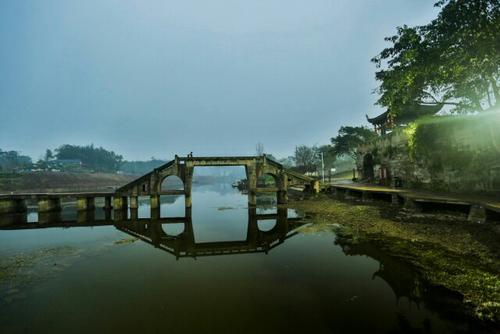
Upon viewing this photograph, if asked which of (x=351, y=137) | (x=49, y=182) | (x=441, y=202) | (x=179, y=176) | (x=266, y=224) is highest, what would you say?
(x=351, y=137)

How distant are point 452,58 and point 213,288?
21.0 m

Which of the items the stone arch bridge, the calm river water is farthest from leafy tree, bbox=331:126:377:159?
the calm river water

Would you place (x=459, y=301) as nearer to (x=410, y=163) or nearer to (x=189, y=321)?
(x=189, y=321)

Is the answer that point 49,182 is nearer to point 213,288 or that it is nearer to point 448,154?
point 213,288

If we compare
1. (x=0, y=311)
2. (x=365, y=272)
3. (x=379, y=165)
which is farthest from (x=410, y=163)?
(x=0, y=311)

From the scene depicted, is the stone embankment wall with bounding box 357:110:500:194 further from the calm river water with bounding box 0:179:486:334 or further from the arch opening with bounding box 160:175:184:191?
the arch opening with bounding box 160:175:184:191

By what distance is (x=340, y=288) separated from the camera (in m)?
8.62

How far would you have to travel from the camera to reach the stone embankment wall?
18.3 meters

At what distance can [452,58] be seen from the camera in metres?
17.3

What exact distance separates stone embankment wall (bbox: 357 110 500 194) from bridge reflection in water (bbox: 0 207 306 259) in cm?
1315

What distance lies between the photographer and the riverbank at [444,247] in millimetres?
7391

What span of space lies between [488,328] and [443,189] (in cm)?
1972

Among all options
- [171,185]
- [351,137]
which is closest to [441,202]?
[351,137]

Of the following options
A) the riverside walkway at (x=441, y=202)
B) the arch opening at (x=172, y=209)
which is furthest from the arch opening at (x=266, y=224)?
the riverside walkway at (x=441, y=202)
